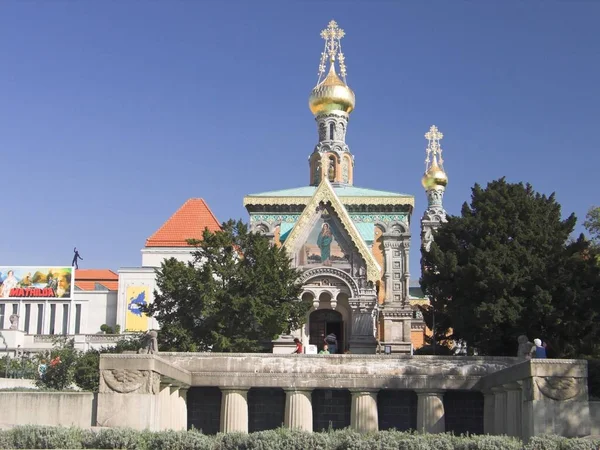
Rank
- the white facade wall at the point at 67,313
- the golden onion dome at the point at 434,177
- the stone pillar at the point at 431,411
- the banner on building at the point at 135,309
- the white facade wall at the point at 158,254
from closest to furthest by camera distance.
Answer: the stone pillar at the point at 431,411 < the banner on building at the point at 135,309 < the white facade wall at the point at 158,254 < the white facade wall at the point at 67,313 < the golden onion dome at the point at 434,177

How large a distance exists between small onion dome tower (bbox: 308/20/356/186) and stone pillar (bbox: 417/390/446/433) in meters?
35.4

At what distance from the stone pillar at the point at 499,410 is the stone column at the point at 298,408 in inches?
261

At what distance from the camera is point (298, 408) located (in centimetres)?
3356

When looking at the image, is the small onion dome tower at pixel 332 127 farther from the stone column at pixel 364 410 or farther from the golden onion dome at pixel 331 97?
the stone column at pixel 364 410

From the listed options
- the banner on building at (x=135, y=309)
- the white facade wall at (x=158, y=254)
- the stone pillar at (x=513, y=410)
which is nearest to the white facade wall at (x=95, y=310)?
the banner on building at (x=135, y=309)

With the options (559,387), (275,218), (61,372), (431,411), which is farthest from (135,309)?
(559,387)

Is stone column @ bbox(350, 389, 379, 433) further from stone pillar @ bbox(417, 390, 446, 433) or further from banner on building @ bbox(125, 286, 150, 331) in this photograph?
banner on building @ bbox(125, 286, 150, 331)

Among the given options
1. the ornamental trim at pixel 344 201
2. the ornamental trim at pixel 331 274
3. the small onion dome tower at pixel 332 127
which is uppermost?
the small onion dome tower at pixel 332 127

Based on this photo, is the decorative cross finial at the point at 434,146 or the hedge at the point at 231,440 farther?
the decorative cross finial at the point at 434,146

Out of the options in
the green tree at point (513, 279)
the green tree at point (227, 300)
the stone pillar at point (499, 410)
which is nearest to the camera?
the stone pillar at point (499, 410)

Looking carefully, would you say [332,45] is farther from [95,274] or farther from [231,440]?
[231,440]

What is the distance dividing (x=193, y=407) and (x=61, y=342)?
97.8 ft

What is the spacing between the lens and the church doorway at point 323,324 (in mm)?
56156

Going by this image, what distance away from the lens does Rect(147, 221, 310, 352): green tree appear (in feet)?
136
